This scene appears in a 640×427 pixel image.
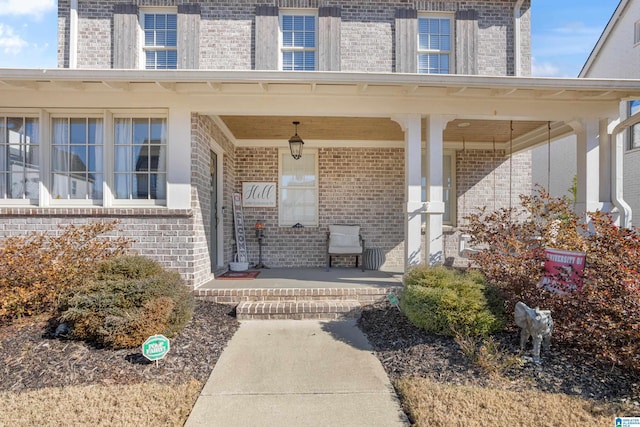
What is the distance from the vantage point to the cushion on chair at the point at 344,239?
6.60 metres

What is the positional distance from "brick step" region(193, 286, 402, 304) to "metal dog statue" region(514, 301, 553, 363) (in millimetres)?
1866

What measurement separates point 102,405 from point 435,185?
14.6 ft

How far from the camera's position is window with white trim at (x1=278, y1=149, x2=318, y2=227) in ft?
23.9

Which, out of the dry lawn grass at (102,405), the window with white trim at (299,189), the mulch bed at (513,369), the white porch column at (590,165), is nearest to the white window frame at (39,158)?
the dry lawn grass at (102,405)

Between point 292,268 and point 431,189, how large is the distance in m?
3.21

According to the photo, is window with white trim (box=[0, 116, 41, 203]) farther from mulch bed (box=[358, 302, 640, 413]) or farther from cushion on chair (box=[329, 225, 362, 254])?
mulch bed (box=[358, 302, 640, 413])

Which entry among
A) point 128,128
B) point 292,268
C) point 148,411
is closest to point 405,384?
point 148,411

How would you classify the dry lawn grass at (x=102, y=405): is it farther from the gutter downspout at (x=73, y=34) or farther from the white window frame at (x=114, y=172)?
the gutter downspout at (x=73, y=34)

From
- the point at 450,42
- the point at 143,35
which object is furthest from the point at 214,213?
the point at 450,42

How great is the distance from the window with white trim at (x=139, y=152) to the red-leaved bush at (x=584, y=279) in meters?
4.44

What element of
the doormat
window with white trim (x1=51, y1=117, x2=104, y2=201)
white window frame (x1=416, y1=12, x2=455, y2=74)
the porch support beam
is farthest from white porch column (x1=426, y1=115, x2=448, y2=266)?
window with white trim (x1=51, y1=117, x2=104, y2=201)

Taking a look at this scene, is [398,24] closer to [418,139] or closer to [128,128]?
[418,139]

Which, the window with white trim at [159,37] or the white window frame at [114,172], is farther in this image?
the window with white trim at [159,37]

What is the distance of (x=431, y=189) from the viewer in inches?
200
